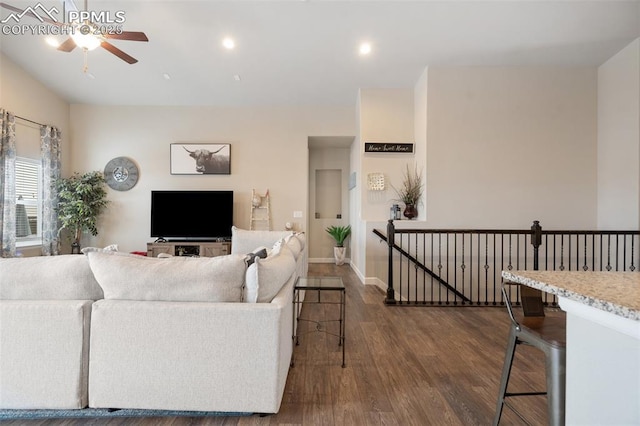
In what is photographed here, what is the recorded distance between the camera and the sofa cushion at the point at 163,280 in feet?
4.99

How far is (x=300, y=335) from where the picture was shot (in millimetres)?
2652

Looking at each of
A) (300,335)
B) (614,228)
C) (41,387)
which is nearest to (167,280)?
(41,387)

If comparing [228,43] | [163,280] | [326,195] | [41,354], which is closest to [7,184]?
[228,43]

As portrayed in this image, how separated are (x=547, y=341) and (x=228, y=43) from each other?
454 centimetres

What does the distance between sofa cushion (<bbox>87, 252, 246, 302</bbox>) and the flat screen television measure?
3.80m

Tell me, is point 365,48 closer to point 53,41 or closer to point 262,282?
point 262,282

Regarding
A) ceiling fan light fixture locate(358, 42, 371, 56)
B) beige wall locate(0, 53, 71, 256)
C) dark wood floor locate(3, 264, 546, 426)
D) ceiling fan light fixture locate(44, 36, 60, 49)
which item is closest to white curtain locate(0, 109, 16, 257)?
beige wall locate(0, 53, 71, 256)

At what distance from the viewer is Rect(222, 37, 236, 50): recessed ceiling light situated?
149 inches

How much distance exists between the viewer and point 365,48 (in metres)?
3.86

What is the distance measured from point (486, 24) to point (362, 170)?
2.51 metres

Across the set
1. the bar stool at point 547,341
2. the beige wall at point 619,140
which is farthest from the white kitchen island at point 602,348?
the beige wall at point 619,140

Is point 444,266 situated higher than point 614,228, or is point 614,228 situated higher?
point 614,228

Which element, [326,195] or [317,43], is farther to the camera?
[326,195]

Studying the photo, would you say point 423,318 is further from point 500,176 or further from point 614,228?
point 614,228
